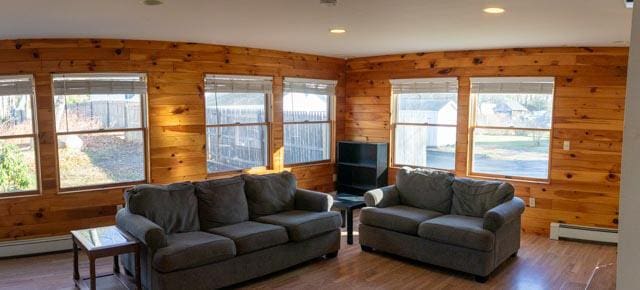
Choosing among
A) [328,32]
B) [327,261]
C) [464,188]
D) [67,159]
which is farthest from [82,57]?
[464,188]

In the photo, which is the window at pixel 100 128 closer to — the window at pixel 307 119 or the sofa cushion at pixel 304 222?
the sofa cushion at pixel 304 222

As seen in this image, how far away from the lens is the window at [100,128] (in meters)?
4.97

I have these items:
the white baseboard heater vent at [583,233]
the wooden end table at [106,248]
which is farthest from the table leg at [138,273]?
the white baseboard heater vent at [583,233]

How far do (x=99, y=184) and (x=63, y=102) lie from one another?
0.96 metres

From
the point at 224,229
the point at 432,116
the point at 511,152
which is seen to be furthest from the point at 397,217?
the point at 432,116

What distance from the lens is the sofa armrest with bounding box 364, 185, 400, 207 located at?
5.10 metres

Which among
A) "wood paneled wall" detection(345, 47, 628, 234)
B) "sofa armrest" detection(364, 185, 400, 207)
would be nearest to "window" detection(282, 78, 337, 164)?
"sofa armrest" detection(364, 185, 400, 207)

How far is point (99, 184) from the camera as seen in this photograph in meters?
5.19

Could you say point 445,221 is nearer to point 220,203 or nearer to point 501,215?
point 501,215

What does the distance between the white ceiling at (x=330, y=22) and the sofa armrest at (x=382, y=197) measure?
1.68m

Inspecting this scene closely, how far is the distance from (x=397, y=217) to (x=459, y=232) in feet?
2.22

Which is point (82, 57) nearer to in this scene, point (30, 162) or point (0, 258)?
point (30, 162)

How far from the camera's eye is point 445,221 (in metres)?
4.55

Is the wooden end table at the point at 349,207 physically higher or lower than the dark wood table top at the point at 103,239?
lower
